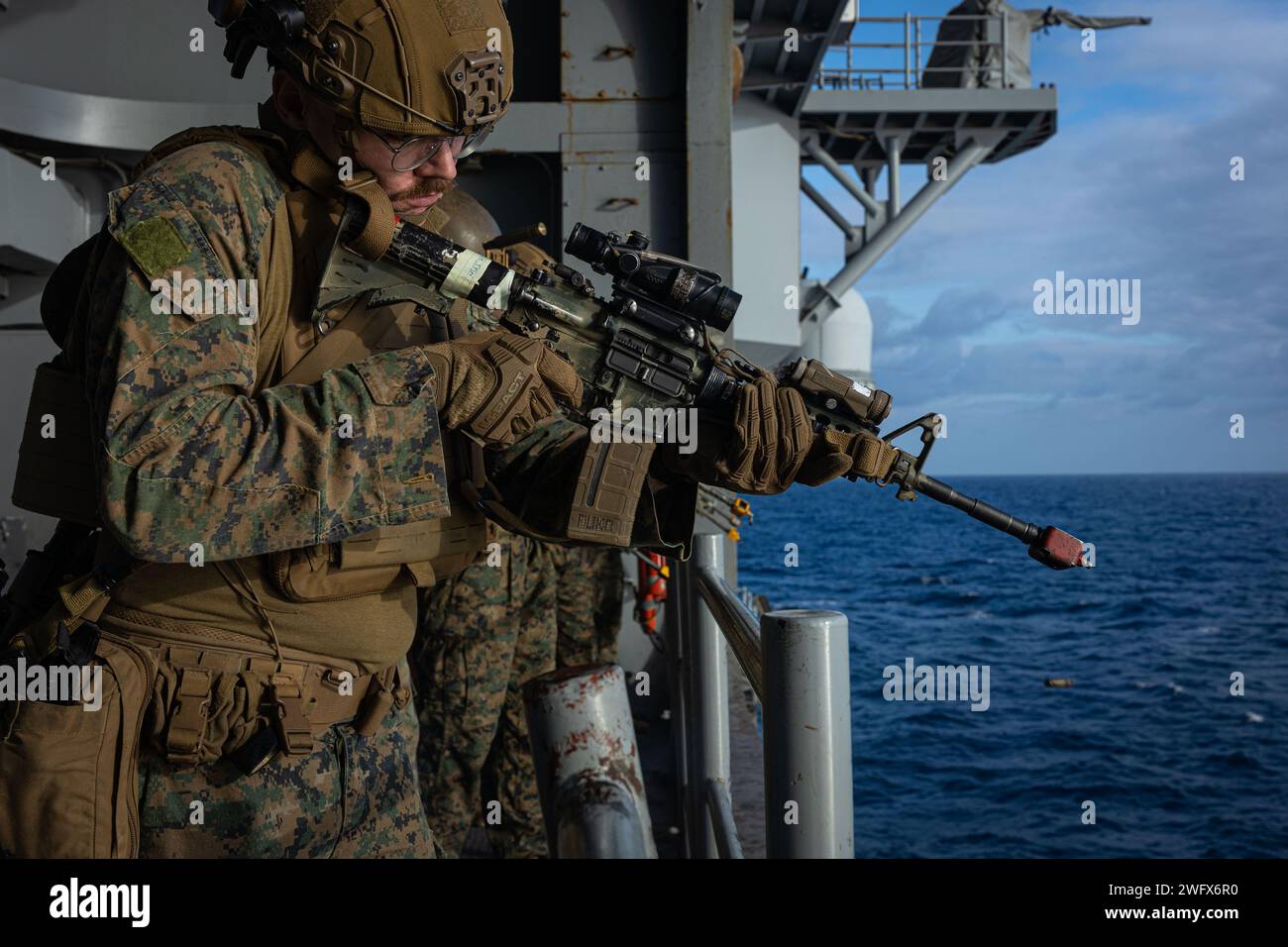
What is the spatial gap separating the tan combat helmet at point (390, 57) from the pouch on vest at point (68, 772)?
1.07m

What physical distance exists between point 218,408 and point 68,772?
66 centimetres

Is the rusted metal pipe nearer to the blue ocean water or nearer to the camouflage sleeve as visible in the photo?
the camouflage sleeve

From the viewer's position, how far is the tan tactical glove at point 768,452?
261 cm

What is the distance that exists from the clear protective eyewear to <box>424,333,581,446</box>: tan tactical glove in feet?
1.30

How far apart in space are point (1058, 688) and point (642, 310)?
38.9 meters

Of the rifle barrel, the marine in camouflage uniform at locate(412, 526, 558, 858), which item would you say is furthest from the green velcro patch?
the marine in camouflage uniform at locate(412, 526, 558, 858)

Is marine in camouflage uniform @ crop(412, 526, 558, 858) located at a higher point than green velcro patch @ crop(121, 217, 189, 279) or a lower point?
lower

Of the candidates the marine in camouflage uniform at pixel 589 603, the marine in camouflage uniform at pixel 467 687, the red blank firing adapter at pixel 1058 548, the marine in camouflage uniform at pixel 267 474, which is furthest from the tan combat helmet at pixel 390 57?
the marine in camouflage uniform at pixel 589 603

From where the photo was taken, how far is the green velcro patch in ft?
5.63

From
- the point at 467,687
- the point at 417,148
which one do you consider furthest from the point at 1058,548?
the point at 467,687

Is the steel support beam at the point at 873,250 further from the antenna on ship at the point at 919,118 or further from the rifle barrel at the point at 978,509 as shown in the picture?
the rifle barrel at the point at 978,509

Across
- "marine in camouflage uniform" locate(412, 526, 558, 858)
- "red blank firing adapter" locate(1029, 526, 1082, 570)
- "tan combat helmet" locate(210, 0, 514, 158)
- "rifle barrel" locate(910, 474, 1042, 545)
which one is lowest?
"marine in camouflage uniform" locate(412, 526, 558, 858)

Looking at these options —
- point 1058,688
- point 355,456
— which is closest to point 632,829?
point 355,456
